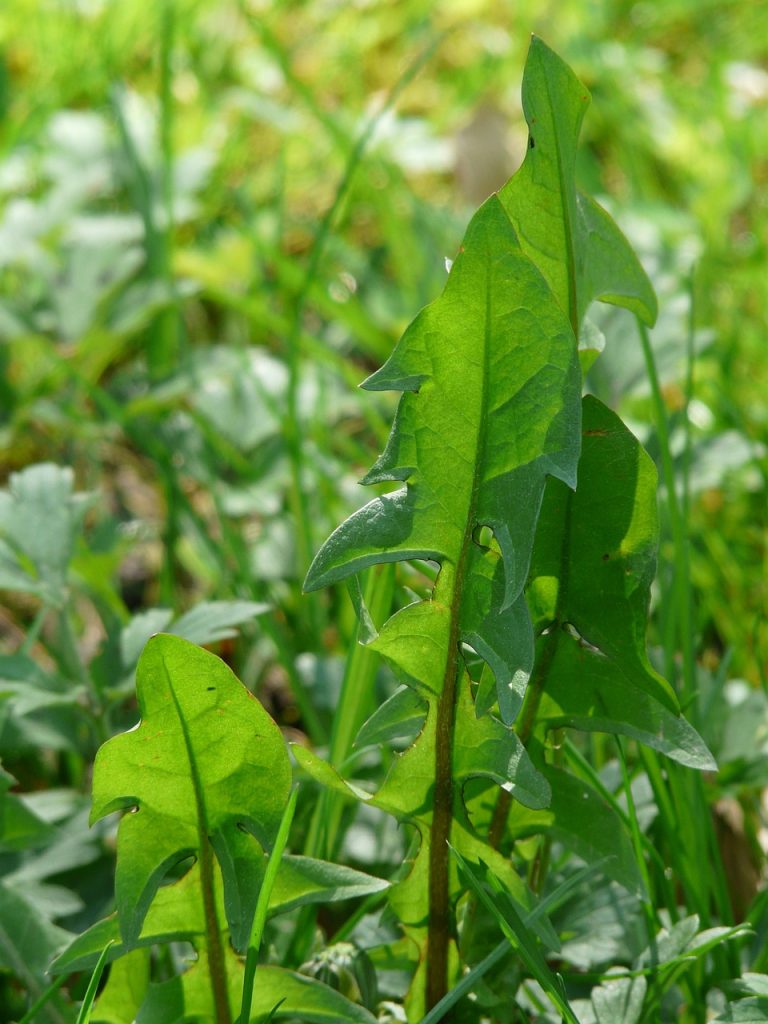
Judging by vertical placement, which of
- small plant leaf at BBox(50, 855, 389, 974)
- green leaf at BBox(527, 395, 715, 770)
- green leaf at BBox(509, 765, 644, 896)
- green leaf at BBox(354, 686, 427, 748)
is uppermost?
green leaf at BBox(527, 395, 715, 770)

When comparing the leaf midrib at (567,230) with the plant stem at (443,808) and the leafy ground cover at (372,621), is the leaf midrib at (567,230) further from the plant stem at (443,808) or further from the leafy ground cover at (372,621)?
the plant stem at (443,808)

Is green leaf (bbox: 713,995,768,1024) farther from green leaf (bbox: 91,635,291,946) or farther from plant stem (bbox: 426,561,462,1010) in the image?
green leaf (bbox: 91,635,291,946)

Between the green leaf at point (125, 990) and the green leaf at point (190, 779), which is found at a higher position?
the green leaf at point (190, 779)

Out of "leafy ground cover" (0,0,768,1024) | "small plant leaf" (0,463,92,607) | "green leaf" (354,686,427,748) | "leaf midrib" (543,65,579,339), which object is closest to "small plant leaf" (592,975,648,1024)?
"leafy ground cover" (0,0,768,1024)

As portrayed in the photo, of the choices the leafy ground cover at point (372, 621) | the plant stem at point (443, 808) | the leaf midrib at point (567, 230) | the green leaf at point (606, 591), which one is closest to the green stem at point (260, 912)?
the leafy ground cover at point (372, 621)

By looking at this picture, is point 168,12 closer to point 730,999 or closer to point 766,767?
point 766,767

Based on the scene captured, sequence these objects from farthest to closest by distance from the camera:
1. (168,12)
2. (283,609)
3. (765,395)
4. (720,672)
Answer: (168,12) < (765,395) < (283,609) < (720,672)

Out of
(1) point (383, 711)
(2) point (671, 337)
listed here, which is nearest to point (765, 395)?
(2) point (671, 337)

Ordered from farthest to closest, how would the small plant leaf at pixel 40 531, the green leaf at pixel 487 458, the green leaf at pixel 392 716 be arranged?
the small plant leaf at pixel 40 531 → the green leaf at pixel 392 716 → the green leaf at pixel 487 458
